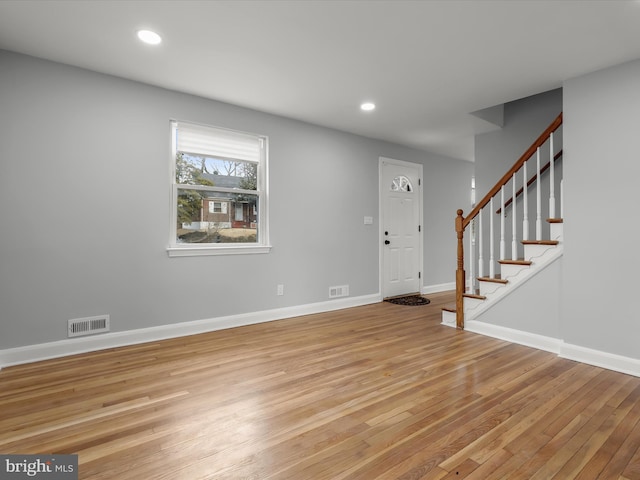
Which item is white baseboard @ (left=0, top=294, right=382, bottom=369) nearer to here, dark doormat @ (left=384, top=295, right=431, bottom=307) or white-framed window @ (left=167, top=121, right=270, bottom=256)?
white-framed window @ (left=167, top=121, right=270, bottom=256)

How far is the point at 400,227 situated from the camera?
19.4ft

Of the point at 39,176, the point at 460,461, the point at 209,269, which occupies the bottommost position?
the point at 460,461

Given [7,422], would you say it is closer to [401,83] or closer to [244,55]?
[244,55]

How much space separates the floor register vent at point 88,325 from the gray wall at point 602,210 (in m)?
4.25

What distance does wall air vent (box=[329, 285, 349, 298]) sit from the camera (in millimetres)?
4918

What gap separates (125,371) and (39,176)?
1.83 m

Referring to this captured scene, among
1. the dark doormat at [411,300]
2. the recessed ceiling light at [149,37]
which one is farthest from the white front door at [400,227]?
the recessed ceiling light at [149,37]

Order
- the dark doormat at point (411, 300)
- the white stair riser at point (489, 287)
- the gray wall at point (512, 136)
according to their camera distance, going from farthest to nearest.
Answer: the dark doormat at point (411, 300)
the gray wall at point (512, 136)
the white stair riser at point (489, 287)

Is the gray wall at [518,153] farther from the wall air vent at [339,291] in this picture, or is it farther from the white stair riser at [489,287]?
the wall air vent at [339,291]

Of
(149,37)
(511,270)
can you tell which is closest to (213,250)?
(149,37)

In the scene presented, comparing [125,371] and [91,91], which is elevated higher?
[91,91]

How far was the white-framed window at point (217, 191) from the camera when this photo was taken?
3711mm

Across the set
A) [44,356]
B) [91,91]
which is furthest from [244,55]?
[44,356]

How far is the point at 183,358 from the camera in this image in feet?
9.82
